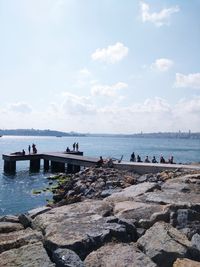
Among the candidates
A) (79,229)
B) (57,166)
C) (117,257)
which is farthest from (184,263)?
(57,166)

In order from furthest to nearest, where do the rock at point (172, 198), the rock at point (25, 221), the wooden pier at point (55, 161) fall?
the wooden pier at point (55, 161) → the rock at point (172, 198) → the rock at point (25, 221)

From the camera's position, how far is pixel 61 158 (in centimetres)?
4066

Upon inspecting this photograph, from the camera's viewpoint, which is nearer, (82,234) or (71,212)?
(82,234)

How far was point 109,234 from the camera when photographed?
6.61 m

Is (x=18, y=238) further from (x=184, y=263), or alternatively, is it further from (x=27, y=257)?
(x=184, y=263)

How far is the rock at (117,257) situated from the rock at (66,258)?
18 cm

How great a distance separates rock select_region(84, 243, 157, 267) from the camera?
5.70m

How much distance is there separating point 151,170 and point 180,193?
14419 millimetres

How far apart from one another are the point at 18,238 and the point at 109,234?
1642 millimetres

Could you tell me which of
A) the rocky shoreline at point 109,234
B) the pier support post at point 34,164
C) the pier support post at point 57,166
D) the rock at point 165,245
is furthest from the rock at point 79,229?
the pier support post at point 34,164

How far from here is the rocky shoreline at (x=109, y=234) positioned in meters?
5.87

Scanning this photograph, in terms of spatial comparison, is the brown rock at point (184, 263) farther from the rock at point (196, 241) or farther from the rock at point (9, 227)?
the rock at point (9, 227)

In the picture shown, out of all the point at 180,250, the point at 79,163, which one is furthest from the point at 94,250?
the point at 79,163

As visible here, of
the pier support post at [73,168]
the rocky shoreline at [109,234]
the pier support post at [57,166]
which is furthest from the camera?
the pier support post at [57,166]
